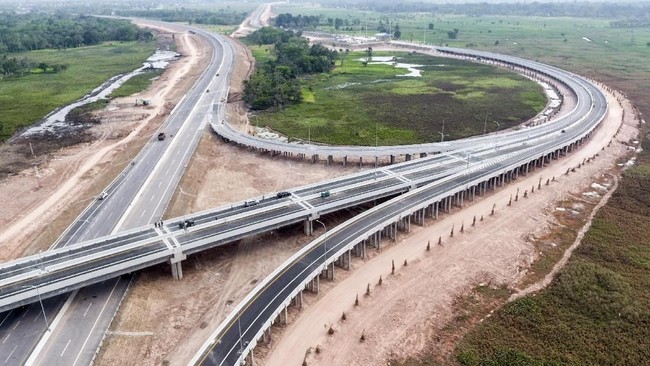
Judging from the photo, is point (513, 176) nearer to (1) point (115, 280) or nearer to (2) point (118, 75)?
(1) point (115, 280)

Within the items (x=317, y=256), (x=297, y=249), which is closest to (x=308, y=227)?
(x=297, y=249)

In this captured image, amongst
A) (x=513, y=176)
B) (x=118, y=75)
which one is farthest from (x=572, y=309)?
(x=118, y=75)

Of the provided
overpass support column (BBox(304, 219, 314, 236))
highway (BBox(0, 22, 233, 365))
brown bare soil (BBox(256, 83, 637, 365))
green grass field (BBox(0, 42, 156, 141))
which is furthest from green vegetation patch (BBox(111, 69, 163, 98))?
brown bare soil (BBox(256, 83, 637, 365))

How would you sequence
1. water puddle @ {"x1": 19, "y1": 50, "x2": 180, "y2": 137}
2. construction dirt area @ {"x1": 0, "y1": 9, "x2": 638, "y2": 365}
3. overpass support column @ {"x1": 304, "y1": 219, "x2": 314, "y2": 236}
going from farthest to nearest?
water puddle @ {"x1": 19, "y1": 50, "x2": 180, "y2": 137}
overpass support column @ {"x1": 304, "y1": 219, "x2": 314, "y2": 236}
construction dirt area @ {"x1": 0, "y1": 9, "x2": 638, "y2": 365}

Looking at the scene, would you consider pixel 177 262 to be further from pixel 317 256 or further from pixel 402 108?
pixel 402 108

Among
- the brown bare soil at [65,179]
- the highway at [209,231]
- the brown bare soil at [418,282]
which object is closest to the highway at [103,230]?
the highway at [209,231]

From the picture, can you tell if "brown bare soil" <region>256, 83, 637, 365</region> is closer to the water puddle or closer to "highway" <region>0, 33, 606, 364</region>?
"highway" <region>0, 33, 606, 364</region>
